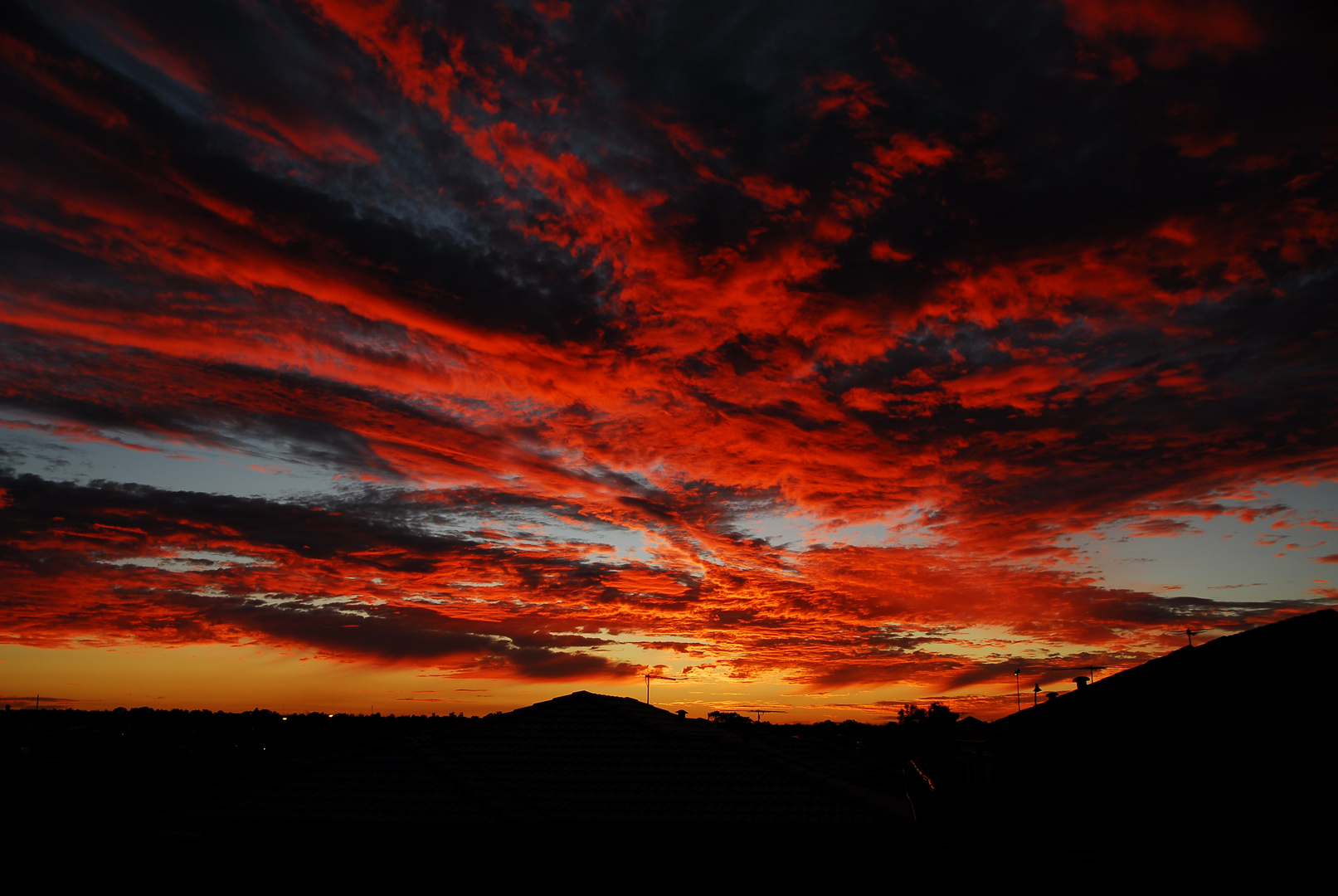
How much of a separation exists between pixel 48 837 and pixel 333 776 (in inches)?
1672

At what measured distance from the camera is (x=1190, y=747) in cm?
1952

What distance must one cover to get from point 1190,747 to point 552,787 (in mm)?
16752

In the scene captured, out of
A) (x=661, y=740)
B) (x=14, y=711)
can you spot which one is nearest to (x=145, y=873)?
(x=661, y=740)

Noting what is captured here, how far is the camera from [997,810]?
71.2 ft

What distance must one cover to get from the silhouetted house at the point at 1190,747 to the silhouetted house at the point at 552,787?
807 cm

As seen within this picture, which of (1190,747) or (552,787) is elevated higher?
(1190,747)

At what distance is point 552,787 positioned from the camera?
15133mm

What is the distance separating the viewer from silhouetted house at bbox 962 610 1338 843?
61.7ft

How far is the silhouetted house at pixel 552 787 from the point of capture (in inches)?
542

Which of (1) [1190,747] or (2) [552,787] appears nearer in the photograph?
(2) [552,787]

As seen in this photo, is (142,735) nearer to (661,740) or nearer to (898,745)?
(898,745)

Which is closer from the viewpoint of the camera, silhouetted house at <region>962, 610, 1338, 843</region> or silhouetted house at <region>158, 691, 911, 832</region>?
silhouetted house at <region>158, 691, 911, 832</region>

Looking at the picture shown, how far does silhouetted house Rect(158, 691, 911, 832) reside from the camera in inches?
542

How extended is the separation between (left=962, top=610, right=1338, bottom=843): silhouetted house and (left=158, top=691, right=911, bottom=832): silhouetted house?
8073mm
